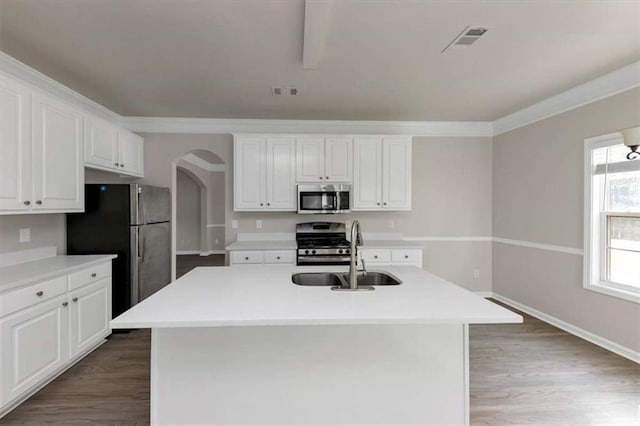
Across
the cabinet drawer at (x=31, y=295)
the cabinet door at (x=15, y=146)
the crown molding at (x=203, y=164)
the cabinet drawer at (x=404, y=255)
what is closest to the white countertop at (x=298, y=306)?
the cabinet drawer at (x=31, y=295)

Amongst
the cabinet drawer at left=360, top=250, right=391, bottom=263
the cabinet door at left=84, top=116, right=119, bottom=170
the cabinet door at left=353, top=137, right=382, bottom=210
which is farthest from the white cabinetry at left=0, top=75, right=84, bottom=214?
the cabinet drawer at left=360, top=250, right=391, bottom=263

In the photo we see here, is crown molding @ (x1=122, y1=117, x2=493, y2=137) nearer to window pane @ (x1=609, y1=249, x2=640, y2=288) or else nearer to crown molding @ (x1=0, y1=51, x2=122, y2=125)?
crown molding @ (x1=0, y1=51, x2=122, y2=125)

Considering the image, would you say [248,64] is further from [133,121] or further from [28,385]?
[28,385]

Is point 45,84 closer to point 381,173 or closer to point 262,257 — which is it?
point 262,257

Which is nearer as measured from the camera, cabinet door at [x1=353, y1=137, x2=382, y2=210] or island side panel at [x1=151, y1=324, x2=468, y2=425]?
island side panel at [x1=151, y1=324, x2=468, y2=425]

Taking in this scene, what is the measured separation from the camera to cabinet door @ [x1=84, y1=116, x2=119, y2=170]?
3072mm

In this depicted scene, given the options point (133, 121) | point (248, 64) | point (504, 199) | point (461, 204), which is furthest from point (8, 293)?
point (504, 199)

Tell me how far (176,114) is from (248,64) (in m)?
1.90

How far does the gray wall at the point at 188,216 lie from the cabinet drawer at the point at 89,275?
6.05 metres

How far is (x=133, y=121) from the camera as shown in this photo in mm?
4293

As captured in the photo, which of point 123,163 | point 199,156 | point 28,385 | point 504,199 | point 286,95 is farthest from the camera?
point 199,156

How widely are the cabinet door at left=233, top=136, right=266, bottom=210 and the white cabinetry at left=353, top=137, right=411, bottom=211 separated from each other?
4.14ft

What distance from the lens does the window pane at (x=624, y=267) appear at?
2865mm

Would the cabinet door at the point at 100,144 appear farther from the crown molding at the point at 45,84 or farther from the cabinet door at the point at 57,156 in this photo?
the crown molding at the point at 45,84
